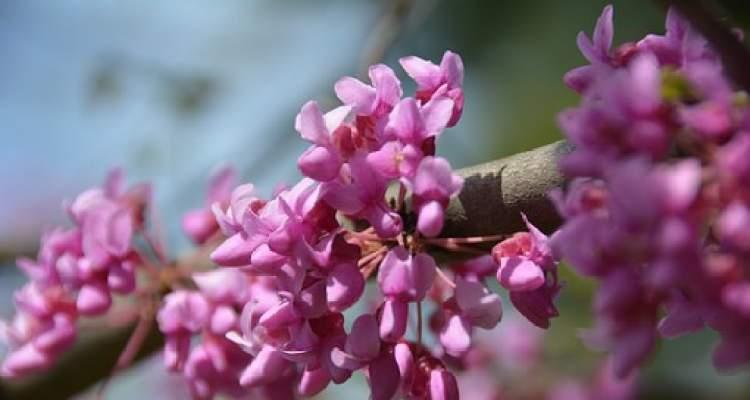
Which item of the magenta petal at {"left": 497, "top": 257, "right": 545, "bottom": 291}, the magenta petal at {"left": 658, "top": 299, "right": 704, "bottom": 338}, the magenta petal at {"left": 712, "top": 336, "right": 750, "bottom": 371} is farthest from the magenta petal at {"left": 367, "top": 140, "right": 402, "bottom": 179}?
the magenta petal at {"left": 712, "top": 336, "right": 750, "bottom": 371}

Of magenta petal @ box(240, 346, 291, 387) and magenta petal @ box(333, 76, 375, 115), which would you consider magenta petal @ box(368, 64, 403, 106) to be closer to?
magenta petal @ box(333, 76, 375, 115)

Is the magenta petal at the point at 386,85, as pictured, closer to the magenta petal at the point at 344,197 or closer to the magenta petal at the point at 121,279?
the magenta petal at the point at 344,197

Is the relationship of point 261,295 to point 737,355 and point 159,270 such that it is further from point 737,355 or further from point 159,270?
point 737,355

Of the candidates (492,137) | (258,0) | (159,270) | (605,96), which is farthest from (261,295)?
(258,0)

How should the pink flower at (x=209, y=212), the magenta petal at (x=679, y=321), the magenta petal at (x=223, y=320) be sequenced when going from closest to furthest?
the magenta petal at (x=679, y=321), the magenta petal at (x=223, y=320), the pink flower at (x=209, y=212)

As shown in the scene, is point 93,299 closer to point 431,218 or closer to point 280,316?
point 280,316

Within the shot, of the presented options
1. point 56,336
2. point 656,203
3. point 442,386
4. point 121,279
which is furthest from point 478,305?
point 56,336

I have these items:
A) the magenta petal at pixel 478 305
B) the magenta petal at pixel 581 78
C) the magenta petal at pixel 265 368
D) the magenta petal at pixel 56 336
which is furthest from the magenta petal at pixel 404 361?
the magenta petal at pixel 56 336
